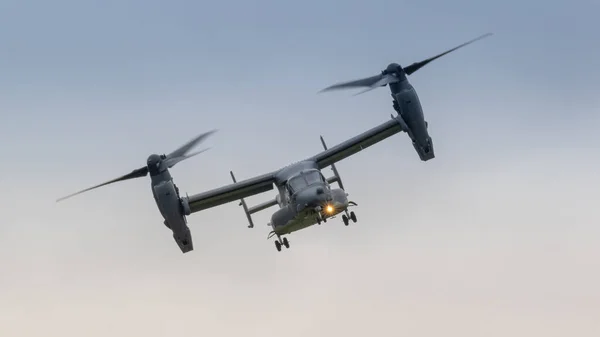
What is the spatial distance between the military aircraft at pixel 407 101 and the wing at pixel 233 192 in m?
7.16

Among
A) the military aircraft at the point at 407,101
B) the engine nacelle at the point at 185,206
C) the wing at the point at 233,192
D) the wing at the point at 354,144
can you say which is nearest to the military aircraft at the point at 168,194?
the engine nacelle at the point at 185,206

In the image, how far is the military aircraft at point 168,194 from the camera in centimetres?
5269

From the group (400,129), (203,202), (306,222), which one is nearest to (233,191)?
(203,202)

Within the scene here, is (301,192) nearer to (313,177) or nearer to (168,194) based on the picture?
(313,177)

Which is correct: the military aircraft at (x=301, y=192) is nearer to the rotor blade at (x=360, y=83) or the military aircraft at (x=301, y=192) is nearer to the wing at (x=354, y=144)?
the wing at (x=354, y=144)

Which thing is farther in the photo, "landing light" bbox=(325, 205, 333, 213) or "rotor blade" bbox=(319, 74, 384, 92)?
"rotor blade" bbox=(319, 74, 384, 92)

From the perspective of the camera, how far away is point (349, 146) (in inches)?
2217

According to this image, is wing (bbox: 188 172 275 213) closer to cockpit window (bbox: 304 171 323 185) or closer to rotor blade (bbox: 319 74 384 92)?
cockpit window (bbox: 304 171 323 185)

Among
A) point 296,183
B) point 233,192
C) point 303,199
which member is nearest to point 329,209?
point 303,199

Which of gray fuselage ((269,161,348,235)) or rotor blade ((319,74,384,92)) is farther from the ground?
rotor blade ((319,74,384,92))

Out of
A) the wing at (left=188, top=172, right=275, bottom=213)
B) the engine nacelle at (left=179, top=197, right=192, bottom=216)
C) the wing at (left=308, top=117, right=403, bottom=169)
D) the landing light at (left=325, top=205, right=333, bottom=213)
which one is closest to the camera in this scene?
the landing light at (left=325, top=205, right=333, bottom=213)

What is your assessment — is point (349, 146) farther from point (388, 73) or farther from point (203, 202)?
point (203, 202)

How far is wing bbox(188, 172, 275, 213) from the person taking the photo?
55469 mm

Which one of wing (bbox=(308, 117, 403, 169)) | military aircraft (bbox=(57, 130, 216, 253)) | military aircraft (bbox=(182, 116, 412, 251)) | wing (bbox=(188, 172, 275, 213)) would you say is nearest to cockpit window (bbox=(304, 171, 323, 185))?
military aircraft (bbox=(182, 116, 412, 251))
